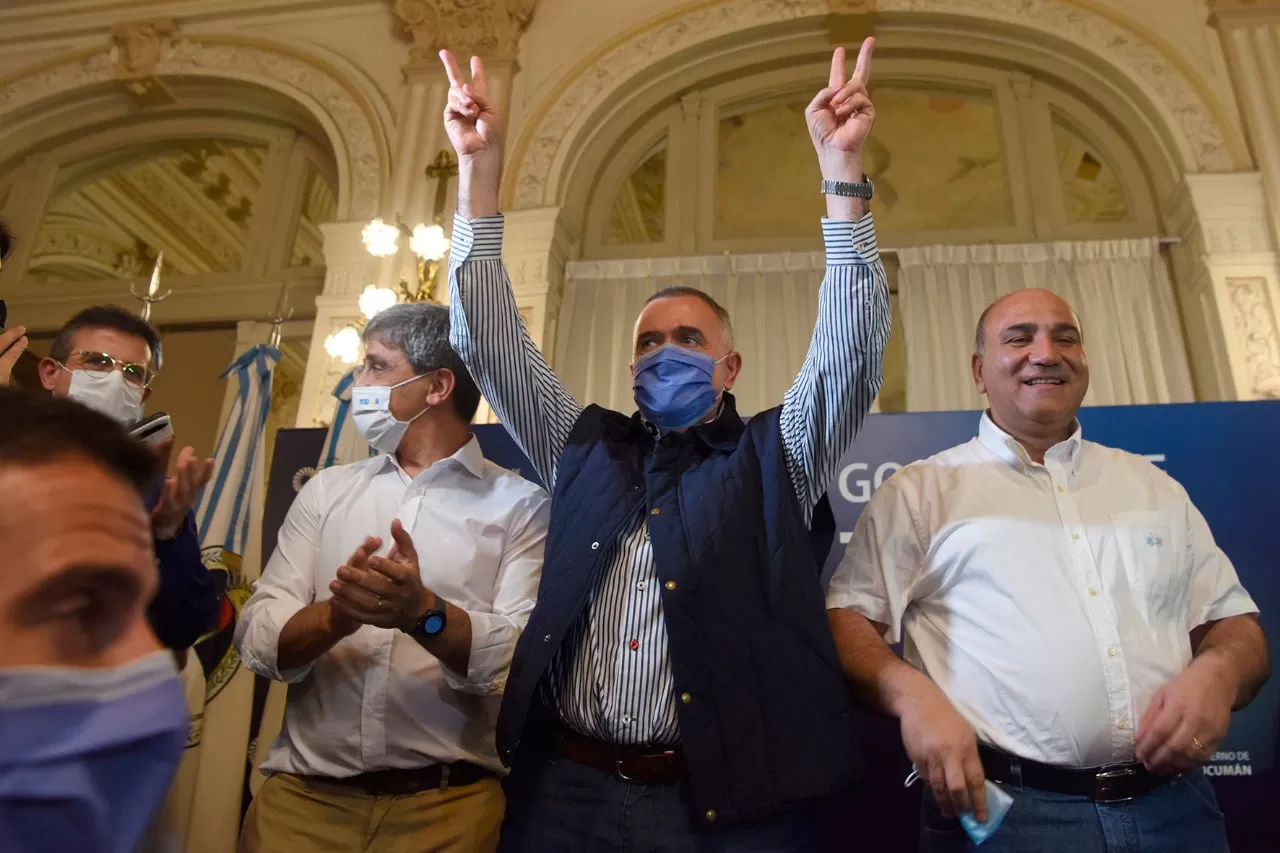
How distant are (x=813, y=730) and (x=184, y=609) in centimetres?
111

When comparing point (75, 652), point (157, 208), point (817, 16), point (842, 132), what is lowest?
point (75, 652)

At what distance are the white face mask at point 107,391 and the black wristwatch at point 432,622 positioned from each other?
1.02 metres

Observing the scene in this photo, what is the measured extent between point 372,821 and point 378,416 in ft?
2.73

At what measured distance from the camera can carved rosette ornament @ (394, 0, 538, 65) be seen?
483 cm

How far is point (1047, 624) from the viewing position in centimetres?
147

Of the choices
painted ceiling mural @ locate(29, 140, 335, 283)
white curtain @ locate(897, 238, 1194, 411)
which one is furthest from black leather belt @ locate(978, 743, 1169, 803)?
painted ceiling mural @ locate(29, 140, 335, 283)

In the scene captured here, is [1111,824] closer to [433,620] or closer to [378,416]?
[433,620]

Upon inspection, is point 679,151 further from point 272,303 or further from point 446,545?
point 446,545

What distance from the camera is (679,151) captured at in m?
5.03

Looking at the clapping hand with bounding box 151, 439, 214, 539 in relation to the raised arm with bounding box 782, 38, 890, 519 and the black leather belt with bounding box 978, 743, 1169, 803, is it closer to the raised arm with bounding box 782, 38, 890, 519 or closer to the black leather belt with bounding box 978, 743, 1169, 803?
the raised arm with bounding box 782, 38, 890, 519

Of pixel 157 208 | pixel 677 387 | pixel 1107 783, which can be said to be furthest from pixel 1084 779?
pixel 157 208

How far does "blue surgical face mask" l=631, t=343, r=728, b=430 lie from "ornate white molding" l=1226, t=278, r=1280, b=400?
9.97 ft

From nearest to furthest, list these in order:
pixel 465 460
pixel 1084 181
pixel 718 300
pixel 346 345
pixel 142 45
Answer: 1. pixel 465 460
2. pixel 346 345
3. pixel 718 300
4. pixel 1084 181
5. pixel 142 45

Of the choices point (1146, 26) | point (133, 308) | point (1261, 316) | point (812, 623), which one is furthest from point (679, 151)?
point (812, 623)
